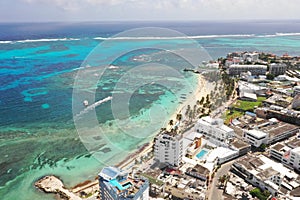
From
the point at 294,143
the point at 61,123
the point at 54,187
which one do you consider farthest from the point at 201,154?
the point at 61,123

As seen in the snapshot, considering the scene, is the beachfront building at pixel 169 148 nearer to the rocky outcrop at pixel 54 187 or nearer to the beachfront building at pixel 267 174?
the beachfront building at pixel 267 174

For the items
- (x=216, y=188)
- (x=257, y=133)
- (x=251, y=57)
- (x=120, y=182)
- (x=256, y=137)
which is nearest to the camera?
(x=120, y=182)

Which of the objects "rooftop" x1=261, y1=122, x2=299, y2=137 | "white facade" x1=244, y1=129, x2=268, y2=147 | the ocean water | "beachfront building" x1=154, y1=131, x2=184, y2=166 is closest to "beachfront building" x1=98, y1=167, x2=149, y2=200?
"beachfront building" x1=154, y1=131, x2=184, y2=166

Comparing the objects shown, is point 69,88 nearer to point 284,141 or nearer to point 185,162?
point 185,162

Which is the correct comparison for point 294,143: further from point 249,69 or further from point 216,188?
point 249,69

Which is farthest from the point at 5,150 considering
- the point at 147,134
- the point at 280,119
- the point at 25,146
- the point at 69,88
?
the point at 280,119

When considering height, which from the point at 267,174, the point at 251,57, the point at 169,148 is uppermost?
the point at 251,57

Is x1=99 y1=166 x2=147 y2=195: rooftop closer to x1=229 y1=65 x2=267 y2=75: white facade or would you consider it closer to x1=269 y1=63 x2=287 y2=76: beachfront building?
x1=229 y1=65 x2=267 y2=75: white facade
